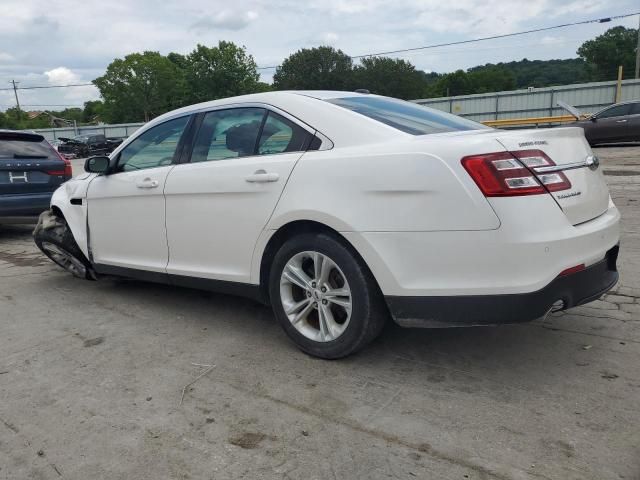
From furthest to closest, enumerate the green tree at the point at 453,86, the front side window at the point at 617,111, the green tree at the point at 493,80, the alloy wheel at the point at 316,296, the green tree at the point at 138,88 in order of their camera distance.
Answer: the green tree at the point at 453,86, the green tree at the point at 493,80, the green tree at the point at 138,88, the front side window at the point at 617,111, the alloy wheel at the point at 316,296

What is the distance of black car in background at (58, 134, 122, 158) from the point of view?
3409cm

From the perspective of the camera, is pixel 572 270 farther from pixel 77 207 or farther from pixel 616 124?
pixel 616 124

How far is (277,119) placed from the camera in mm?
3477

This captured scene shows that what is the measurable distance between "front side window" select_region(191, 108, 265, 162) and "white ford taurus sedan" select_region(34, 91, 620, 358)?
0.01 metres

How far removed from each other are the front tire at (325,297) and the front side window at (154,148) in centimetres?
142

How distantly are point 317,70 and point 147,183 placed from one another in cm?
8096

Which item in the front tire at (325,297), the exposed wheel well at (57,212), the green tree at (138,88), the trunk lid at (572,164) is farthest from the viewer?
the green tree at (138,88)

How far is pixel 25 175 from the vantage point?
24.7 feet

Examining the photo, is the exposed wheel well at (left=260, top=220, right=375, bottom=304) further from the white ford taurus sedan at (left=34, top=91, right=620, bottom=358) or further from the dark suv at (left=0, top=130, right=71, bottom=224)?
the dark suv at (left=0, top=130, right=71, bottom=224)

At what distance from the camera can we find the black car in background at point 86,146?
34.1 m

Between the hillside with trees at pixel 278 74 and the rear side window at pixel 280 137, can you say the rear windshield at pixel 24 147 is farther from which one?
the hillside with trees at pixel 278 74

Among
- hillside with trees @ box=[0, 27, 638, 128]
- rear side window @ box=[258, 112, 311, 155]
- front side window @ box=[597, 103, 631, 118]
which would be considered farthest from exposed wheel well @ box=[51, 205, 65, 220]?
hillside with trees @ box=[0, 27, 638, 128]

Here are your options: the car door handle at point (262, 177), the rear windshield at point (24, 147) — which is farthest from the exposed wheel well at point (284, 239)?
the rear windshield at point (24, 147)

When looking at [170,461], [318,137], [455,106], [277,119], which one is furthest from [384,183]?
[455,106]
